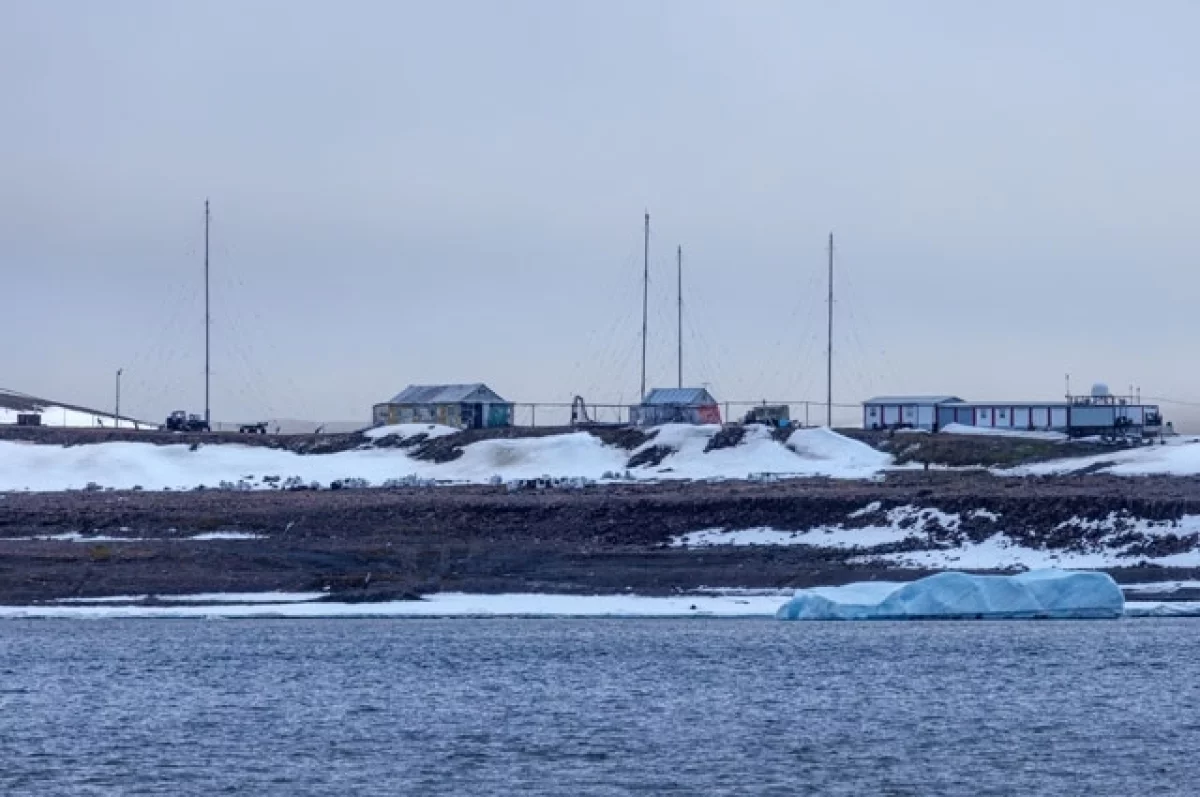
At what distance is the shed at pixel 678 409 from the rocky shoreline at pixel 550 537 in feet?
124

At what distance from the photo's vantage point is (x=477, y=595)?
2325 inches

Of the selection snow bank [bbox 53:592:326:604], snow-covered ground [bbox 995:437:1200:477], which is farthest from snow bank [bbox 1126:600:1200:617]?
snow-covered ground [bbox 995:437:1200:477]

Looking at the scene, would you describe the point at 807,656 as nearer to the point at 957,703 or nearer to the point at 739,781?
the point at 957,703

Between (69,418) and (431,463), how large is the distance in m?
48.7

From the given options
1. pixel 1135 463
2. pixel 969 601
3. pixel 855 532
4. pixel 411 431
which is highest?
pixel 411 431

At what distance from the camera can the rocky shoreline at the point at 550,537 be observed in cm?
6034

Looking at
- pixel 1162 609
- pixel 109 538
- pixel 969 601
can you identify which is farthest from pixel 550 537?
pixel 1162 609

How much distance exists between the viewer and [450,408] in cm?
12019

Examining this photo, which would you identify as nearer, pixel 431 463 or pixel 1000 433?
pixel 431 463

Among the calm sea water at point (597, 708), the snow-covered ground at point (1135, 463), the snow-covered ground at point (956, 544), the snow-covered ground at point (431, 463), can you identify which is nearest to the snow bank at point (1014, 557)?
the snow-covered ground at point (956, 544)

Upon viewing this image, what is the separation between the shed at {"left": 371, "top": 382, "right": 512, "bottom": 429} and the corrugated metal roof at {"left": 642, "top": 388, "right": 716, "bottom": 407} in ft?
30.1

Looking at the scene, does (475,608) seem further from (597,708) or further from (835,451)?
(835,451)

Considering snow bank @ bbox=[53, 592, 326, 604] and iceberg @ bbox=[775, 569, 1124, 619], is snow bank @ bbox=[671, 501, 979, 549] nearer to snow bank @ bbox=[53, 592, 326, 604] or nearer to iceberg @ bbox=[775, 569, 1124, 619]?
iceberg @ bbox=[775, 569, 1124, 619]

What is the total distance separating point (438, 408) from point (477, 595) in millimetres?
62504
